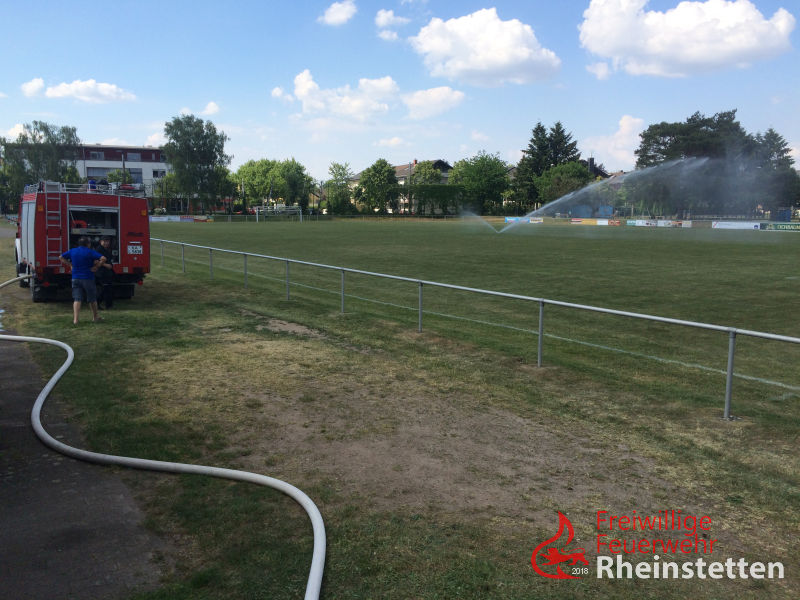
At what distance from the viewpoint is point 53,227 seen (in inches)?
Answer: 547

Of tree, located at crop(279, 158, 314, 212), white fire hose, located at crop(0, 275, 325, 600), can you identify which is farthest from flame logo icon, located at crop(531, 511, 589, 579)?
tree, located at crop(279, 158, 314, 212)

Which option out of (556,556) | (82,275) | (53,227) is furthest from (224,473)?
(53,227)

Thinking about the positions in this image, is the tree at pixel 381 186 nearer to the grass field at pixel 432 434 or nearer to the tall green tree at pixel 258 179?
the tall green tree at pixel 258 179

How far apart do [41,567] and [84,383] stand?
4633 mm

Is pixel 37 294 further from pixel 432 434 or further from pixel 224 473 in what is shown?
pixel 432 434

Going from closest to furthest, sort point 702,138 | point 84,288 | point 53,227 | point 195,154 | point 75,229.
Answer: point 84,288, point 53,227, point 75,229, point 702,138, point 195,154

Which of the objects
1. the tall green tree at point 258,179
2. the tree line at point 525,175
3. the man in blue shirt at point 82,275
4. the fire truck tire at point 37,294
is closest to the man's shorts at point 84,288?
the man in blue shirt at point 82,275

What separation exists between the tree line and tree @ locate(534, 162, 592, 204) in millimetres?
195

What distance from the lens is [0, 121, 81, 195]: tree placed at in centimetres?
10194

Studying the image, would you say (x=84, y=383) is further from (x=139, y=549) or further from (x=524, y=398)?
(x=524, y=398)

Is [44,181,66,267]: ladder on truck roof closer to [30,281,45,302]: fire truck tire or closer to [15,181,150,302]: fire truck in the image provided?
[15,181,150,302]: fire truck

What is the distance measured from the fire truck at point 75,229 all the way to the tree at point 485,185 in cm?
11218

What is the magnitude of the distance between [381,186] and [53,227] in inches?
4394

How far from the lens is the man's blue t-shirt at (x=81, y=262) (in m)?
12.3
